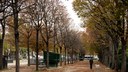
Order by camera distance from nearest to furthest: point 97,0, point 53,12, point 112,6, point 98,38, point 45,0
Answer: point 112,6
point 97,0
point 45,0
point 53,12
point 98,38

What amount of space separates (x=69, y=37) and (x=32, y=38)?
13.6 m

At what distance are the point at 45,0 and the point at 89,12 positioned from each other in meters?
15.6

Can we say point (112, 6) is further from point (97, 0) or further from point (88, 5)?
point (88, 5)

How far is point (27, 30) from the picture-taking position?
5922 centimetres

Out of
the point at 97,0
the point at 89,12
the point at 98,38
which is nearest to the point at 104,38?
the point at 98,38

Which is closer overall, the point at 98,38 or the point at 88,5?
the point at 88,5

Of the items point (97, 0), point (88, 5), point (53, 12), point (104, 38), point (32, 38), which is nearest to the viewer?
point (97, 0)

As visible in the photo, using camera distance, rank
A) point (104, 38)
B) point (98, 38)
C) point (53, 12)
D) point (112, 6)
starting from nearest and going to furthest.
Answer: point (112, 6) < point (53, 12) < point (104, 38) < point (98, 38)

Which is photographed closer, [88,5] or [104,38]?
[88,5]

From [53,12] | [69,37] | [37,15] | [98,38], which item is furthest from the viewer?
[69,37]

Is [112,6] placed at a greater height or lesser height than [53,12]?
lesser

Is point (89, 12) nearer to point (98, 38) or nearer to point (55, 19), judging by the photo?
point (55, 19)

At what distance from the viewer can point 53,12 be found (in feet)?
170

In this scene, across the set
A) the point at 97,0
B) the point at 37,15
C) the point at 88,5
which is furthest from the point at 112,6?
the point at 37,15
